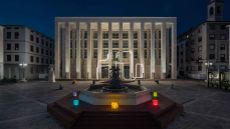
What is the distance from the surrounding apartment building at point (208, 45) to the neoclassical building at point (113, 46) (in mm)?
8965

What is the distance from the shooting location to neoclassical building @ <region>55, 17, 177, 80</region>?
1718 inches

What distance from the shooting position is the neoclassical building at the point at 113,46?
143ft

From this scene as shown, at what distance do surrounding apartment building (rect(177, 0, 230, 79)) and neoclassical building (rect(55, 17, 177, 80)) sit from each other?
8.96 m

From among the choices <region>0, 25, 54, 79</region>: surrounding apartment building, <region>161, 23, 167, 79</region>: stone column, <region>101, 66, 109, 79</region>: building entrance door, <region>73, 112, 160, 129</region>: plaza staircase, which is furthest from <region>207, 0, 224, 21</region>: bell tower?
<region>0, 25, 54, 79</region>: surrounding apartment building

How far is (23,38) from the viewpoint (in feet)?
136

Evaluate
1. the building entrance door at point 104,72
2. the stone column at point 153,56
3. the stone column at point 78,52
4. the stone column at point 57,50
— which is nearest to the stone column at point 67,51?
the stone column at point 57,50

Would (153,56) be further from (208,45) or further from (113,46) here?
(208,45)

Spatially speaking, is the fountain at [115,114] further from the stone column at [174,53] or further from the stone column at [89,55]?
the stone column at [174,53]

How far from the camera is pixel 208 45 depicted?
43562 millimetres

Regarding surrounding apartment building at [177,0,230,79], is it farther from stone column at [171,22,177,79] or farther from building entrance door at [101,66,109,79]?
building entrance door at [101,66,109,79]

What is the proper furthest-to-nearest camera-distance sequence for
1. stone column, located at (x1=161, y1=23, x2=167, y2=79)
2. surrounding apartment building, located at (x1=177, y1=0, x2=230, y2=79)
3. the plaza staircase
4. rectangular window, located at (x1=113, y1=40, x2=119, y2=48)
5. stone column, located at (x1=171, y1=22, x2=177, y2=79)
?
1. rectangular window, located at (x1=113, y1=40, x2=119, y2=48)
2. stone column, located at (x1=171, y1=22, x2=177, y2=79)
3. stone column, located at (x1=161, y1=23, x2=167, y2=79)
4. surrounding apartment building, located at (x1=177, y1=0, x2=230, y2=79)
5. the plaza staircase

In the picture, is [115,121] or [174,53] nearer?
[115,121]

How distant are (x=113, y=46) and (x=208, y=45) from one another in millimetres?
28433

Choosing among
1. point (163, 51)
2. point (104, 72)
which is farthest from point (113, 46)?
point (163, 51)
